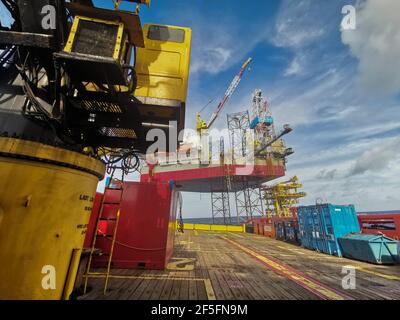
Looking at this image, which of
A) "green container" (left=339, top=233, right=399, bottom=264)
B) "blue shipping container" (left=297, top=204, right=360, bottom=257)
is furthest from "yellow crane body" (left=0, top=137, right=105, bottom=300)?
"blue shipping container" (left=297, top=204, right=360, bottom=257)

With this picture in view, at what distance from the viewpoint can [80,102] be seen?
166 inches

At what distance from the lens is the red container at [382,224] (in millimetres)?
11614

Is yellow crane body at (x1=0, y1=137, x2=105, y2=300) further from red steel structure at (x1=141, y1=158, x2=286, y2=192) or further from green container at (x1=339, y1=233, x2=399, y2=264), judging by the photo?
red steel structure at (x1=141, y1=158, x2=286, y2=192)

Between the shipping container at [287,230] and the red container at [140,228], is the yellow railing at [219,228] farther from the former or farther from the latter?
the red container at [140,228]

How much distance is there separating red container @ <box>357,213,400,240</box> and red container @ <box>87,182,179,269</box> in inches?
481

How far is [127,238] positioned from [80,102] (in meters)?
5.29

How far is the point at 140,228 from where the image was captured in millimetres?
7398

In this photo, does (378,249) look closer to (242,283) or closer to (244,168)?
(242,283)

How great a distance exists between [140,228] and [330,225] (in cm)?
1192

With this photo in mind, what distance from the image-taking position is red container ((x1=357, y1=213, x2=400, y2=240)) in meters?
11.6

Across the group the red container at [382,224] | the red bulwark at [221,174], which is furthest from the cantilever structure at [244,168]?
the red container at [382,224]

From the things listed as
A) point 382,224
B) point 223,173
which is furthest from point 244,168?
point 382,224
